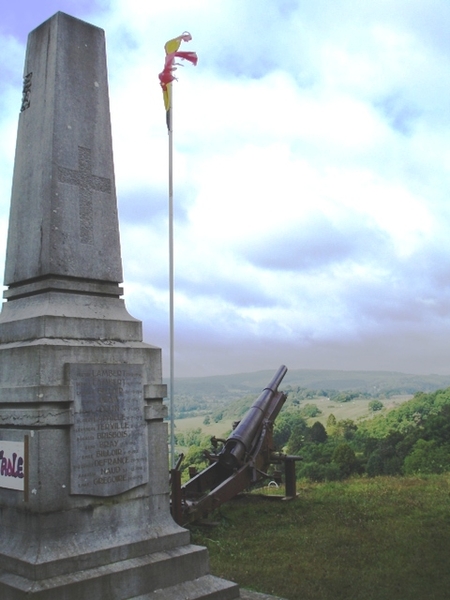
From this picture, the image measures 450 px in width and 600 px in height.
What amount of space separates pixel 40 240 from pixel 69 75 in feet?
4.55

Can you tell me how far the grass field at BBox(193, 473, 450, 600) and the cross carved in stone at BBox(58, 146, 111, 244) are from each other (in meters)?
3.50

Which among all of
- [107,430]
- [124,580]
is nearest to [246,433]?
[107,430]

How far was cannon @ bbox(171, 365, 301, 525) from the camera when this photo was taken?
857 centimetres

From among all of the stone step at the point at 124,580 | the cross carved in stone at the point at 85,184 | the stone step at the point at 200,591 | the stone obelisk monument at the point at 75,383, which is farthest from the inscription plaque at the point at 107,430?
the cross carved in stone at the point at 85,184

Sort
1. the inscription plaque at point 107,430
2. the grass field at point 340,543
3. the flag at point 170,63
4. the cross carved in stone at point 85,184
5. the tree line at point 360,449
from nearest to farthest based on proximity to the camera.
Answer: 1. the inscription plaque at point 107,430
2. the cross carved in stone at point 85,184
3. the grass field at point 340,543
4. the flag at point 170,63
5. the tree line at point 360,449

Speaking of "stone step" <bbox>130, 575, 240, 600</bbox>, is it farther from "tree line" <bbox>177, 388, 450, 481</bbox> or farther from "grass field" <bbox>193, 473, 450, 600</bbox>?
"tree line" <bbox>177, 388, 450, 481</bbox>

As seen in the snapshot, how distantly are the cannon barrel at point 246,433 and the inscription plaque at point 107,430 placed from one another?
4947 millimetres

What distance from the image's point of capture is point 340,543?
7641mm

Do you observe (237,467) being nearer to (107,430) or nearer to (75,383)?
(107,430)

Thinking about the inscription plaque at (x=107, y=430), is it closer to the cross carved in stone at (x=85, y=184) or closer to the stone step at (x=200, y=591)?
the stone step at (x=200, y=591)

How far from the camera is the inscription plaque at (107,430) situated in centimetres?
469

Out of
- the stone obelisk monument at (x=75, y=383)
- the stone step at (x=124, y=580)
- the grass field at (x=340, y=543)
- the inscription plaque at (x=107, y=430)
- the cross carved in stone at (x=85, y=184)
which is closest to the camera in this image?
the stone step at (x=124, y=580)

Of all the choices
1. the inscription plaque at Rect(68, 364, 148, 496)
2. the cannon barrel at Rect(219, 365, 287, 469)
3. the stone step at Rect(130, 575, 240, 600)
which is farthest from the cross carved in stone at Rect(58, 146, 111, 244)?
the cannon barrel at Rect(219, 365, 287, 469)

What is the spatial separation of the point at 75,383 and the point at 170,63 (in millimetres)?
6755
